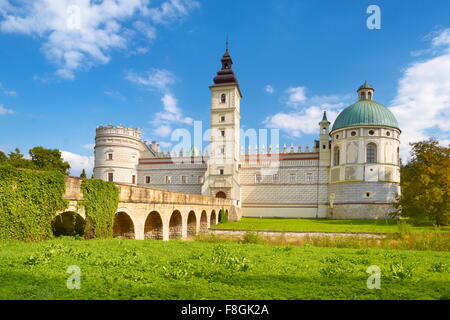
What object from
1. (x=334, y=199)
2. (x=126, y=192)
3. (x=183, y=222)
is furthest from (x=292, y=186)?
(x=126, y=192)

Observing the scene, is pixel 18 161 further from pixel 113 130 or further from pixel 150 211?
pixel 150 211

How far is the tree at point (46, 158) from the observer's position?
3488 cm

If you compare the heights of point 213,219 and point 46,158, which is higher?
point 46,158

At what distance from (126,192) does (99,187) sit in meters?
2.06

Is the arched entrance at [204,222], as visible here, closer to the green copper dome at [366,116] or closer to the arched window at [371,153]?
the green copper dome at [366,116]

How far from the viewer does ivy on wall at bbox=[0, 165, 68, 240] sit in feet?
30.7

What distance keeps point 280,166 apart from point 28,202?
33601 millimetres

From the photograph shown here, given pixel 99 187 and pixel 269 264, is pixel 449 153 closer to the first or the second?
pixel 269 264

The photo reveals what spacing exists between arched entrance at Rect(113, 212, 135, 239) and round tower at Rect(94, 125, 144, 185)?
1072 inches

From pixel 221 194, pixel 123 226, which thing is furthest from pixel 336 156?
pixel 123 226

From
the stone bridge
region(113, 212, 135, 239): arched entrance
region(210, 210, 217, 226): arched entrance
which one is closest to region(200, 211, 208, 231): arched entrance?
the stone bridge

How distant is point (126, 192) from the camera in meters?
14.2

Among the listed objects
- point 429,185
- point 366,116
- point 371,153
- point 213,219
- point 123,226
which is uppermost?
point 366,116

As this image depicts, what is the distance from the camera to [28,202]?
9852 millimetres
